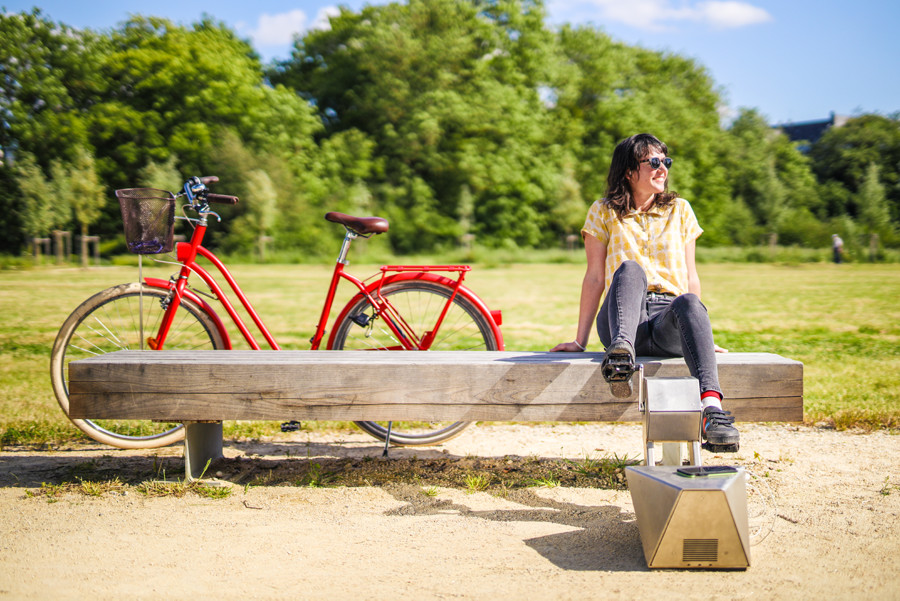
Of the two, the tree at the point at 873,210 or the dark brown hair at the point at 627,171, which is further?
the tree at the point at 873,210

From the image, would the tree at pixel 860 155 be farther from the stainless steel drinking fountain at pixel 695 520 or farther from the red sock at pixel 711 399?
the stainless steel drinking fountain at pixel 695 520

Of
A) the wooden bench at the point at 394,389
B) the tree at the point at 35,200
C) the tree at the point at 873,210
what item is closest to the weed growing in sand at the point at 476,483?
the wooden bench at the point at 394,389

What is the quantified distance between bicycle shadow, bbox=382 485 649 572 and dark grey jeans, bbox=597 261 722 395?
630mm

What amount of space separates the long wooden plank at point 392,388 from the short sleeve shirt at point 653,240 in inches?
17.4

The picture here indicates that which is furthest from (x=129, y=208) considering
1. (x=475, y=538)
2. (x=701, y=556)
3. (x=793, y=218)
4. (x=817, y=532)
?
(x=793, y=218)

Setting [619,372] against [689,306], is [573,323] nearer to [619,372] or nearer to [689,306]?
[689,306]

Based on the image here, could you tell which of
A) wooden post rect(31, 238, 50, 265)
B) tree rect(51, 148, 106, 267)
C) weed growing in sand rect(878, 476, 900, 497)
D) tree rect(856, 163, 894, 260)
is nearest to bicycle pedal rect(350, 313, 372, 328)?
weed growing in sand rect(878, 476, 900, 497)

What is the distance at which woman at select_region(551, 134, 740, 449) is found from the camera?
315cm

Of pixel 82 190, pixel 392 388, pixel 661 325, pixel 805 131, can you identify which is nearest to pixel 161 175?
pixel 82 190

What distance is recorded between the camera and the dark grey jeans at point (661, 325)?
9.72 feet

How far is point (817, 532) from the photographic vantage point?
2.85 m

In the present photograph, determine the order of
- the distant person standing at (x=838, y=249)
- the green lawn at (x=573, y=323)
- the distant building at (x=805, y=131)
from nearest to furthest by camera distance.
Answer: the green lawn at (x=573, y=323) < the distant person standing at (x=838, y=249) < the distant building at (x=805, y=131)

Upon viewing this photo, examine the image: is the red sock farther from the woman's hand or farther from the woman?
the woman's hand

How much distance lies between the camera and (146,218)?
3.70m
